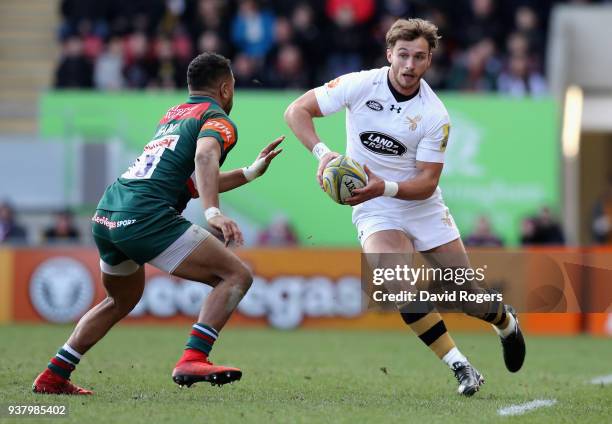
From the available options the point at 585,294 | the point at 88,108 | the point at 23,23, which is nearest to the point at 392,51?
the point at 585,294

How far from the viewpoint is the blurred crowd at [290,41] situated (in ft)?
62.3

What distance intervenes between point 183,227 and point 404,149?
1.83 m

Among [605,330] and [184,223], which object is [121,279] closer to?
[184,223]

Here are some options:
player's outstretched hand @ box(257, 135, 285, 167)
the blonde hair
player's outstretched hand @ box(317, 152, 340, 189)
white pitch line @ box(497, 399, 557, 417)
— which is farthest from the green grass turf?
the blonde hair

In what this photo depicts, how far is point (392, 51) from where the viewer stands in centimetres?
816

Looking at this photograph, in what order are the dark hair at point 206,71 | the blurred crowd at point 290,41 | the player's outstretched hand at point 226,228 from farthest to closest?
the blurred crowd at point 290,41 → the dark hair at point 206,71 → the player's outstretched hand at point 226,228

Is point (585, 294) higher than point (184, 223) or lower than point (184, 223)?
lower

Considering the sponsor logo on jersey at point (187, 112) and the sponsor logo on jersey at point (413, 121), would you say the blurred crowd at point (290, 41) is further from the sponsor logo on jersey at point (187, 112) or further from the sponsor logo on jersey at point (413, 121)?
the sponsor logo on jersey at point (187, 112)

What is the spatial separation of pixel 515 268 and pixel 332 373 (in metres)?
6.77

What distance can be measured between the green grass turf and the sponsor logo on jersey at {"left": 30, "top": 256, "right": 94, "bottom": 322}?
4.94ft

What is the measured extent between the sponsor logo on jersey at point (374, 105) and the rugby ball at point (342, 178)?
2.52ft

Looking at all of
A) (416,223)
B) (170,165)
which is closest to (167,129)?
(170,165)

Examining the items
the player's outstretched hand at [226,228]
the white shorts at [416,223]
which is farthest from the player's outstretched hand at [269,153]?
the white shorts at [416,223]

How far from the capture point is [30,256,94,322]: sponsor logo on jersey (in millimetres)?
16453
